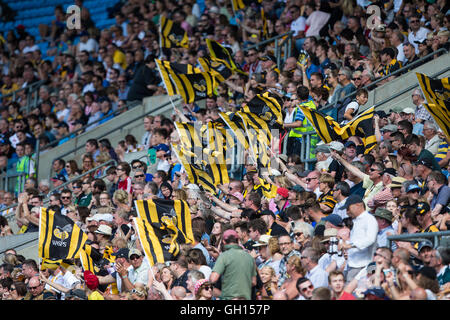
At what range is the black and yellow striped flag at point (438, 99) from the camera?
452 inches

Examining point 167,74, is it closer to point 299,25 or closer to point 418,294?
point 299,25

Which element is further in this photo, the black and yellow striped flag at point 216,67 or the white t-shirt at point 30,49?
the white t-shirt at point 30,49

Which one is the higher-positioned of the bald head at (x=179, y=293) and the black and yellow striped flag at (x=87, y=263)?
the black and yellow striped flag at (x=87, y=263)

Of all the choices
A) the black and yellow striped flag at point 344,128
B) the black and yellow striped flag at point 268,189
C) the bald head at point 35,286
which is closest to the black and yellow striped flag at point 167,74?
the black and yellow striped flag at point 268,189

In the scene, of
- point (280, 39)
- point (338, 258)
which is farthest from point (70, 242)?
point (280, 39)

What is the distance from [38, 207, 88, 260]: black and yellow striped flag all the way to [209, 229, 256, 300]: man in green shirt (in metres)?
3.97

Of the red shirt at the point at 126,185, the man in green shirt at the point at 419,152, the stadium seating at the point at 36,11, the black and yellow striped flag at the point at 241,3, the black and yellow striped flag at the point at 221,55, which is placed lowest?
the red shirt at the point at 126,185

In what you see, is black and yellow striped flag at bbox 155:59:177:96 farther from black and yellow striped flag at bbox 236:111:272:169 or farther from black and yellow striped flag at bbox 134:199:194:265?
black and yellow striped flag at bbox 134:199:194:265

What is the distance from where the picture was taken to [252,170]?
547 inches

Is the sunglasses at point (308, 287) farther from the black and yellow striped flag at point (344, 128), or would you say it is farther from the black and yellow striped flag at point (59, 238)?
the black and yellow striped flag at point (59, 238)

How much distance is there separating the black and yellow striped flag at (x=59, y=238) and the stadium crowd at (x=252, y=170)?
0.23m

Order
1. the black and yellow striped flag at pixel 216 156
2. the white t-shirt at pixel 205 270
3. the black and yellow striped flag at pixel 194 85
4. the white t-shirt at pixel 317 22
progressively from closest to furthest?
the white t-shirt at pixel 205 270, the black and yellow striped flag at pixel 216 156, the black and yellow striped flag at pixel 194 85, the white t-shirt at pixel 317 22

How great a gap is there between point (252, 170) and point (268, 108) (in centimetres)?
110
